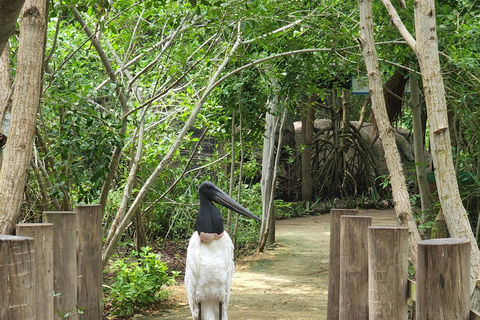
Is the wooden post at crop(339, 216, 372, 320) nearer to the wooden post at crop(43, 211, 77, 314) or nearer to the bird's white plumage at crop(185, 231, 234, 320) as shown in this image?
the bird's white plumage at crop(185, 231, 234, 320)

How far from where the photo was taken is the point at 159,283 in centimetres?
600

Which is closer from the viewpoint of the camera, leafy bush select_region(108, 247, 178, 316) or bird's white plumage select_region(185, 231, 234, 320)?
bird's white plumage select_region(185, 231, 234, 320)

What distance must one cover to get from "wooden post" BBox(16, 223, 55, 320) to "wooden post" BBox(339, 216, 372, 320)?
174 cm

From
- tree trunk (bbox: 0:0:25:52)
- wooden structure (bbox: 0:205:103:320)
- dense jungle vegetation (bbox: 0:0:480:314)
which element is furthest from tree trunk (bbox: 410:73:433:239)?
tree trunk (bbox: 0:0:25:52)

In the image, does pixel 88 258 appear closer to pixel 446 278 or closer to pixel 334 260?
pixel 334 260

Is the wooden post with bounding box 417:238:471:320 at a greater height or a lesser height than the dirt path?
greater

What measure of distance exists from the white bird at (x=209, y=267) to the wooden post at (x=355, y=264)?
111 centimetres

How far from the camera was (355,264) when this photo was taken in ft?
12.3

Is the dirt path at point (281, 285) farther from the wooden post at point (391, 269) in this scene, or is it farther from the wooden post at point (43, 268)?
the wooden post at point (43, 268)

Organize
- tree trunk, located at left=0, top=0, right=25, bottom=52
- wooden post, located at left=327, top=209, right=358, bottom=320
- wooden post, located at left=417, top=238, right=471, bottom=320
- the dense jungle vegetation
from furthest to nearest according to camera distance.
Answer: the dense jungle vegetation → wooden post, located at left=327, top=209, right=358, bottom=320 → wooden post, located at left=417, top=238, right=471, bottom=320 → tree trunk, located at left=0, top=0, right=25, bottom=52

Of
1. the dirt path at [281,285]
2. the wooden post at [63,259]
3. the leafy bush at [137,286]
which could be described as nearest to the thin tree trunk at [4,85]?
the wooden post at [63,259]

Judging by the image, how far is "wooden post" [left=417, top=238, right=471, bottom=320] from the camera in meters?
2.48

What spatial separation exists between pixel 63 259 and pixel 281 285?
11.8 ft

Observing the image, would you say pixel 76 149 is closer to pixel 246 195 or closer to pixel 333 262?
pixel 333 262
